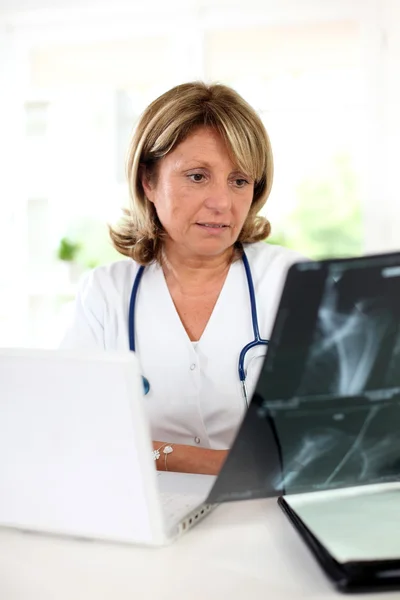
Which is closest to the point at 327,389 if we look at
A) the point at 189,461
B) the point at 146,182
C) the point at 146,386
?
the point at 189,461

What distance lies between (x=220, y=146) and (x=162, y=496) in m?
0.85

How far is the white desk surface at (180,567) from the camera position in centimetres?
71

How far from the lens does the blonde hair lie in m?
1.55

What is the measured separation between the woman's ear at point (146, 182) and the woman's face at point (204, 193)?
8 cm

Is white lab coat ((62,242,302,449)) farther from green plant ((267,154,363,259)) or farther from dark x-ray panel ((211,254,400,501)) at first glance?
green plant ((267,154,363,259))

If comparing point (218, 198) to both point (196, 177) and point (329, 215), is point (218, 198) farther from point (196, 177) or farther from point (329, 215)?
point (329, 215)

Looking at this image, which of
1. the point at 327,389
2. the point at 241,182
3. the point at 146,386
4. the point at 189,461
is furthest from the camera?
the point at 241,182

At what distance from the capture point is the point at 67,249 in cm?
346

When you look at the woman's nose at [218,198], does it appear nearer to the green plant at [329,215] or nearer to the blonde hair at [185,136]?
the blonde hair at [185,136]

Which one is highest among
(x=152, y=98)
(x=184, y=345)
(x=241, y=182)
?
(x=152, y=98)

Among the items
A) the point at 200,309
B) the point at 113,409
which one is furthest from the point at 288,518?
the point at 200,309

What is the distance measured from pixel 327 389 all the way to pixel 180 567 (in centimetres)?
26

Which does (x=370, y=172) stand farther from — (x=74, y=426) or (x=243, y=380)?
(x=74, y=426)

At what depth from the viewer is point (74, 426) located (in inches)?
31.4
